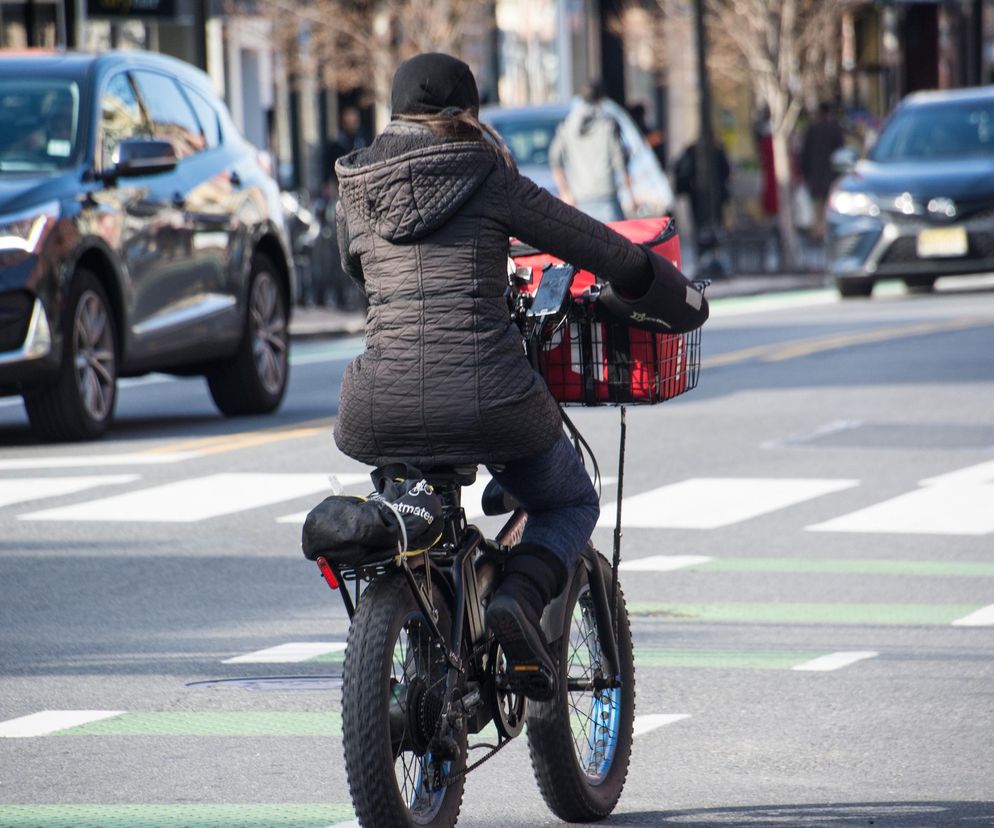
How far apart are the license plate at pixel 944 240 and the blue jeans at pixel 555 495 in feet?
60.7

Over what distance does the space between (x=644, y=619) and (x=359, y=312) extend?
1750 centimetres

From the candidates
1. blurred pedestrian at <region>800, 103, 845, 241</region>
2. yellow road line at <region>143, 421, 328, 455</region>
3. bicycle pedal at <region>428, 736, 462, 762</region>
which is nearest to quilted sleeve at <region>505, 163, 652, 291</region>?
bicycle pedal at <region>428, 736, 462, 762</region>

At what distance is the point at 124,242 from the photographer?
13.3 metres

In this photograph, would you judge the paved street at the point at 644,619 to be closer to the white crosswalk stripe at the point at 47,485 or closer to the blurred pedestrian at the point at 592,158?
the white crosswalk stripe at the point at 47,485

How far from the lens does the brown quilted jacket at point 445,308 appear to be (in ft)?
17.0

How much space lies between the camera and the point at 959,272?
2389 cm

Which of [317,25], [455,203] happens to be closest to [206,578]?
[455,203]

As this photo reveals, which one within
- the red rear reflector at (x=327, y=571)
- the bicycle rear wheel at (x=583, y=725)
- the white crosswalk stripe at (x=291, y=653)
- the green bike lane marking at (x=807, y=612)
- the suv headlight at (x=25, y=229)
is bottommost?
the green bike lane marking at (x=807, y=612)

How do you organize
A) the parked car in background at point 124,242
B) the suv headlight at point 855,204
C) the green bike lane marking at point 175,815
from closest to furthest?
the green bike lane marking at point 175,815
the parked car in background at point 124,242
the suv headlight at point 855,204

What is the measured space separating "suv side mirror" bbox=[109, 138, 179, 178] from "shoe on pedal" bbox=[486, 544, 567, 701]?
783cm

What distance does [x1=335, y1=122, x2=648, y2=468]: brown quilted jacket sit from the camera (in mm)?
5172

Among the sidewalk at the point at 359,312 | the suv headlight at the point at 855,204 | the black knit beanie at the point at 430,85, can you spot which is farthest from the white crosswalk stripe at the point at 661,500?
the suv headlight at the point at 855,204

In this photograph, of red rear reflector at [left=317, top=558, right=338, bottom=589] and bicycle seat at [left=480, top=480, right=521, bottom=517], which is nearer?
red rear reflector at [left=317, top=558, right=338, bottom=589]

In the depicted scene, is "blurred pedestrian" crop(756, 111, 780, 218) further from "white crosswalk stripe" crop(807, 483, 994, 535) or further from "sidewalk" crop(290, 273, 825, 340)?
"white crosswalk stripe" crop(807, 483, 994, 535)
